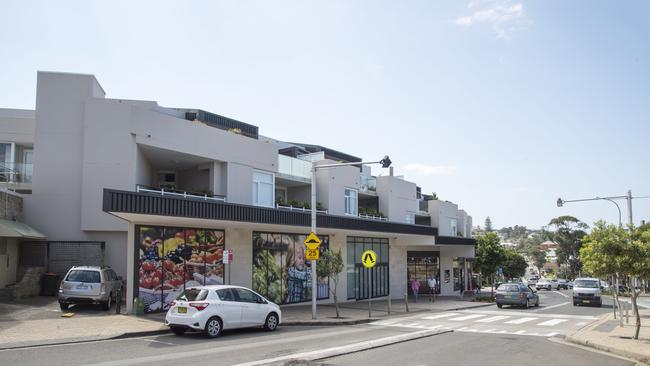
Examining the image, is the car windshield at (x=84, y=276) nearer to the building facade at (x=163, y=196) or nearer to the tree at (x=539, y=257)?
the building facade at (x=163, y=196)

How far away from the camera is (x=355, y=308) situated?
28250mm

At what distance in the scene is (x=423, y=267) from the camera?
45.9m

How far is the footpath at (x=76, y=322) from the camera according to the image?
1375 cm

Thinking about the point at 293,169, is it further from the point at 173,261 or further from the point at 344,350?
the point at 344,350

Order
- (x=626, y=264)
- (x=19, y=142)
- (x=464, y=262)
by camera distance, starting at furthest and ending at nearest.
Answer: (x=464, y=262) → (x=19, y=142) → (x=626, y=264)

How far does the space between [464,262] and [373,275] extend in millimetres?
20540

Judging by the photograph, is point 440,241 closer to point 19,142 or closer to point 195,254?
point 195,254

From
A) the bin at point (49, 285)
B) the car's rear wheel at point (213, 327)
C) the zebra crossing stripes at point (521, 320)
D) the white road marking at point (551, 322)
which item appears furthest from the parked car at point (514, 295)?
the bin at point (49, 285)

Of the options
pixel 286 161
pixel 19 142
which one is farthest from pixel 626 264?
pixel 19 142

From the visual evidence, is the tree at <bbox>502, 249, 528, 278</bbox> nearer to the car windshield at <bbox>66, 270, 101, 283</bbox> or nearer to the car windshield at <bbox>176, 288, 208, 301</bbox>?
the car windshield at <bbox>66, 270, 101, 283</bbox>

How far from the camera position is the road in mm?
11336

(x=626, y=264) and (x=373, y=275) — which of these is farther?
(x=373, y=275)

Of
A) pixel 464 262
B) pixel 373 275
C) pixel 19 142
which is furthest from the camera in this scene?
pixel 464 262

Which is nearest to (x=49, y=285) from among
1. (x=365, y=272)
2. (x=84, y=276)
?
(x=84, y=276)
